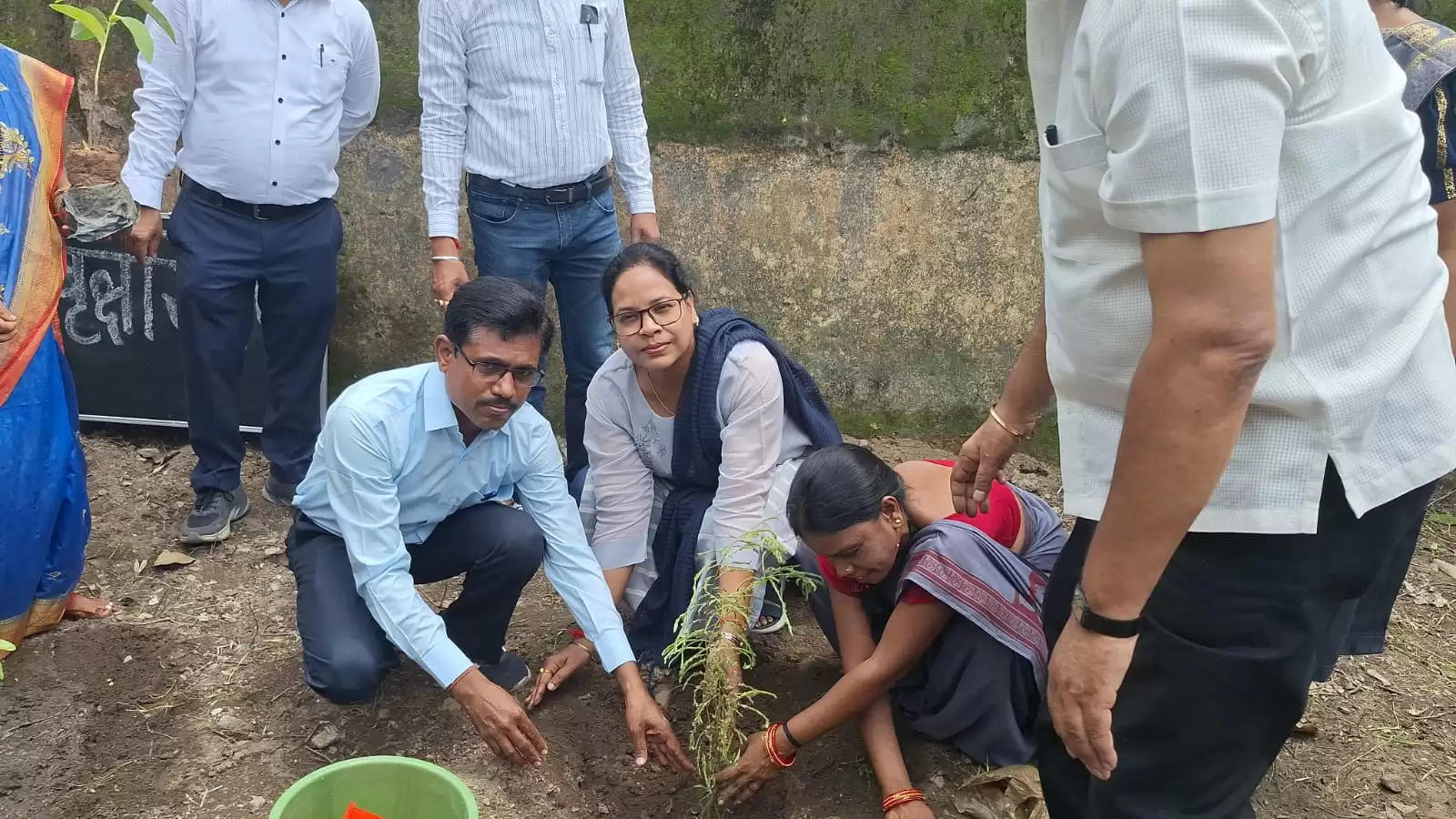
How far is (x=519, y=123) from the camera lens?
10.8ft

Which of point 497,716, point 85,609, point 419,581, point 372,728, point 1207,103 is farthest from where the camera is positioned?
point 85,609

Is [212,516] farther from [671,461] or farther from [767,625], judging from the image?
[767,625]

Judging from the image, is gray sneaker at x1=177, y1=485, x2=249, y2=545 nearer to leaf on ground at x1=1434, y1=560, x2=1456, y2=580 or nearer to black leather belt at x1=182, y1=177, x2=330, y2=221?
black leather belt at x1=182, y1=177, x2=330, y2=221

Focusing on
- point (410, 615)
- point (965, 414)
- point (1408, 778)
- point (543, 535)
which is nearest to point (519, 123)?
point (543, 535)

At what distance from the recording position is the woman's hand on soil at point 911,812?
87.6 inches

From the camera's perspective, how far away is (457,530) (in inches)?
102

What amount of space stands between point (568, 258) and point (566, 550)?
1.21 meters

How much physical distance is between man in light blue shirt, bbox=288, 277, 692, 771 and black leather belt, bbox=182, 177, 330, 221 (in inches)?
45.5

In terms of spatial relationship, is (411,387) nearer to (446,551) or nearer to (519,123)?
(446,551)

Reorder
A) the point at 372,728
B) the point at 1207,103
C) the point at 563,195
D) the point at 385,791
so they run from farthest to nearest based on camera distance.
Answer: the point at 563,195, the point at 372,728, the point at 385,791, the point at 1207,103

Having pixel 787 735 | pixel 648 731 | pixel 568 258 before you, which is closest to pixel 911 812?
pixel 787 735

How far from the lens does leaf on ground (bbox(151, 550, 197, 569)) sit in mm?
3232

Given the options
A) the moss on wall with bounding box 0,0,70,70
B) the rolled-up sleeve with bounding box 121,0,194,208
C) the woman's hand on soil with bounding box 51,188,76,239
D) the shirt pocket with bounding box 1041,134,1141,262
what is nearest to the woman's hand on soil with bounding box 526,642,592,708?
the woman's hand on soil with bounding box 51,188,76,239

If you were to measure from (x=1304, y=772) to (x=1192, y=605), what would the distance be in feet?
5.11
